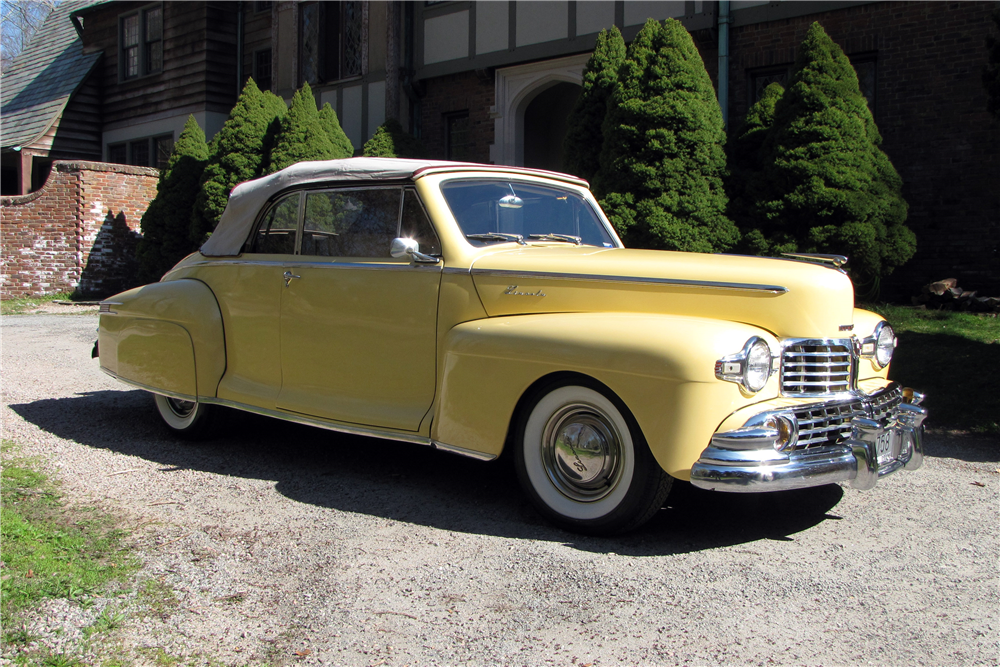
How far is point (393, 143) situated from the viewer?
1486 cm

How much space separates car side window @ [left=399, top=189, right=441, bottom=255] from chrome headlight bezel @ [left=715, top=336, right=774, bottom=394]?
1743 millimetres

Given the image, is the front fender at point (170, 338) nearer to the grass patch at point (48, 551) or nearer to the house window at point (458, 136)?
the grass patch at point (48, 551)

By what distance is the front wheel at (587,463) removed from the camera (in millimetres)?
3703

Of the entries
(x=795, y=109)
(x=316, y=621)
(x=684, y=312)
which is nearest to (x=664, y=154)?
(x=795, y=109)

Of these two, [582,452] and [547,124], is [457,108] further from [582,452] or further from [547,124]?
[582,452]

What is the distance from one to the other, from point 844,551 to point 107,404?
5.90 metres

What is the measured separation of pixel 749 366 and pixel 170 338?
149 inches

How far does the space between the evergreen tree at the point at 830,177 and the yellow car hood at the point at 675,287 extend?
5579mm

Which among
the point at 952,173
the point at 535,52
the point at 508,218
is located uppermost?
the point at 535,52

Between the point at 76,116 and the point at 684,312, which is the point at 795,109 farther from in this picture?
the point at 76,116

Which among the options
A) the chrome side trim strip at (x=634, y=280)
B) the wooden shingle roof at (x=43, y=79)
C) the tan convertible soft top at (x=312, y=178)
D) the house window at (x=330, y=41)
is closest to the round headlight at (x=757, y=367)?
the chrome side trim strip at (x=634, y=280)

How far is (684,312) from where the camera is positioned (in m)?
3.92

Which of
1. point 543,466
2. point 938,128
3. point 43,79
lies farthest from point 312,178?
point 43,79

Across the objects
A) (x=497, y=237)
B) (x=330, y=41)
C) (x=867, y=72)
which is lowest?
(x=497, y=237)
